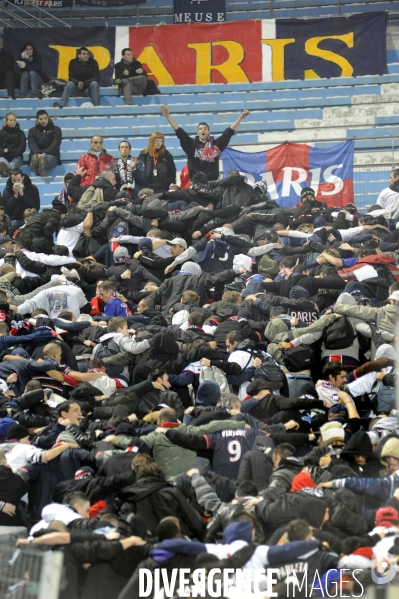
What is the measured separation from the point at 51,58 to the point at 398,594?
59.1 ft

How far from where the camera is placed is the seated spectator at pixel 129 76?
21602mm

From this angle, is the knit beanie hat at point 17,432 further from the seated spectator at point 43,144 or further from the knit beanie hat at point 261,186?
the seated spectator at point 43,144

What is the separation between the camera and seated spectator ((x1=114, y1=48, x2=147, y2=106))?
2160cm

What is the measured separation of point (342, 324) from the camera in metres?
11.2

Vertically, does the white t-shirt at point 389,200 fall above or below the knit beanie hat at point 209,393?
above

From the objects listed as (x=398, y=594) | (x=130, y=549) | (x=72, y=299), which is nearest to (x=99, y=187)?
(x=72, y=299)

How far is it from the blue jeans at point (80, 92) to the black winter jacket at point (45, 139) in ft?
7.50

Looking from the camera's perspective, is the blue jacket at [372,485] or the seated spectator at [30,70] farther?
the seated spectator at [30,70]

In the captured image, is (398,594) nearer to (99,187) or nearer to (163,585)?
(163,585)

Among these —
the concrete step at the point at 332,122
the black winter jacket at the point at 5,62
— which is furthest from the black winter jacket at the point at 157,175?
the black winter jacket at the point at 5,62

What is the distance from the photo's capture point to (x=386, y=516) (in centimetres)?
789

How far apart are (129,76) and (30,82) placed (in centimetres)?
182

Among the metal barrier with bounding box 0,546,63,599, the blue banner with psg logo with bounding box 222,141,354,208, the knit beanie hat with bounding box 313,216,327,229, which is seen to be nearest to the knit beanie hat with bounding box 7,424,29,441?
the metal barrier with bounding box 0,546,63,599

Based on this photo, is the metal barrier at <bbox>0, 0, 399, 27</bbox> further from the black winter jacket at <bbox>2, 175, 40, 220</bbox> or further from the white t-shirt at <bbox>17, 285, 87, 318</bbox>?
the white t-shirt at <bbox>17, 285, 87, 318</bbox>
